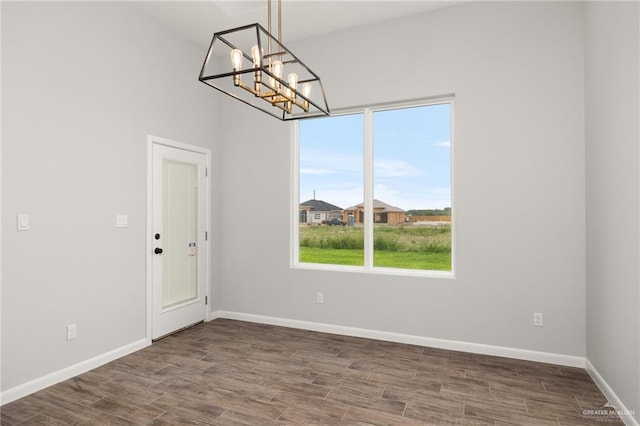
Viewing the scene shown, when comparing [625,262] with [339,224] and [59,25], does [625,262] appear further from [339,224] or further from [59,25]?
[59,25]

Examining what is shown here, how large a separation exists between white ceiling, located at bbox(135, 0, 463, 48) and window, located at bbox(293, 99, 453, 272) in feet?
3.10

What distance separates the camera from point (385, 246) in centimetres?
410

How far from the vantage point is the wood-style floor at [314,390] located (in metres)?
2.44

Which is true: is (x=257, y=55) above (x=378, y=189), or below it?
above

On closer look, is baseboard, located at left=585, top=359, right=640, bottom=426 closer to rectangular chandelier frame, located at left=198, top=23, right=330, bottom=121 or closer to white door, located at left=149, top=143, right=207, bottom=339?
rectangular chandelier frame, located at left=198, top=23, right=330, bottom=121

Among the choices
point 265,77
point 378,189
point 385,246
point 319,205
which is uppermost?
point 265,77

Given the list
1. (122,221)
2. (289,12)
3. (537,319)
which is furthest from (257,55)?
(537,319)

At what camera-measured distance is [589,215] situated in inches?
122

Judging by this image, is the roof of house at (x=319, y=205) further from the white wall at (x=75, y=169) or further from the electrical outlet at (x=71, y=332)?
the electrical outlet at (x=71, y=332)

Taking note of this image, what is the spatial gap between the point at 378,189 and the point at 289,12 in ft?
6.72

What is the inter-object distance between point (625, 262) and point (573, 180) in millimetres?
1084

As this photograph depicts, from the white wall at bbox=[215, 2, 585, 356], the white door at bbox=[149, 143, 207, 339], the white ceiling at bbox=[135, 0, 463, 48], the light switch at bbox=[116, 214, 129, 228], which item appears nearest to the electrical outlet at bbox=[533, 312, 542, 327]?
the white wall at bbox=[215, 2, 585, 356]

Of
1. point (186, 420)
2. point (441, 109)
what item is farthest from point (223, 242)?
point (441, 109)

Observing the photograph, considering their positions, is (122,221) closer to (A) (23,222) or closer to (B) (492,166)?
(A) (23,222)
